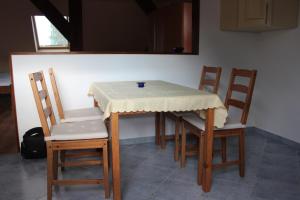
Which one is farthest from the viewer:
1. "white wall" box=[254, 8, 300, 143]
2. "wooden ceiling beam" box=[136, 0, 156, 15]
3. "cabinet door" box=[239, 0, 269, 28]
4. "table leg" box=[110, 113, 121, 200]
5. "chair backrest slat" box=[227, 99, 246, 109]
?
"wooden ceiling beam" box=[136, 0, 156, 15]

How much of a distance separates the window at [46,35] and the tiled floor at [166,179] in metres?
4.19

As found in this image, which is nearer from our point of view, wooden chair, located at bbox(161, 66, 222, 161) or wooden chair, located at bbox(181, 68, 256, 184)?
wooden chair, located at bbox(181, 68, 256, 184)

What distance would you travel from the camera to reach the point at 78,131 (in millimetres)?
2035

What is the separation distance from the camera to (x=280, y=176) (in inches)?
95.9

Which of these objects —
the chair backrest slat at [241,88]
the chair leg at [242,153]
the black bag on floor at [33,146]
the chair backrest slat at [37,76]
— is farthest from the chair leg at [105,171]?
the chair backrest slat at [241,88]

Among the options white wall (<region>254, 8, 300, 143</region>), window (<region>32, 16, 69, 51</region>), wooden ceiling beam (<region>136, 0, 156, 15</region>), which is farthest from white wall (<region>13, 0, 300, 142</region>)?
window (<region>32, 16, 69, 51</region>)

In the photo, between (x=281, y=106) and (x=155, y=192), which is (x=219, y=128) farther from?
(x=281, y=106)

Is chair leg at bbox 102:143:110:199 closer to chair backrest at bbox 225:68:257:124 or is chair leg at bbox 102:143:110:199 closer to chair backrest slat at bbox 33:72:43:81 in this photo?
chair backrest slat at bbox 33:72:43:81

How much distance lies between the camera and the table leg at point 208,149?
210 cm

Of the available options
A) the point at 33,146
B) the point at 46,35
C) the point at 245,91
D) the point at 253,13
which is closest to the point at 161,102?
the point at 245,91

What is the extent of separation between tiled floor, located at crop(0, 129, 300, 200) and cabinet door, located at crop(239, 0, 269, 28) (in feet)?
4.28

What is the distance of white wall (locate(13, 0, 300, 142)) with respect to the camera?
2.95m

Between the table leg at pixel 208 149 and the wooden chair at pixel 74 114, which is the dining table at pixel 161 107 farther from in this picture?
the wooden chair at pixel 74 114

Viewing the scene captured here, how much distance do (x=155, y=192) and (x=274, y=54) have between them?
2.19 m
